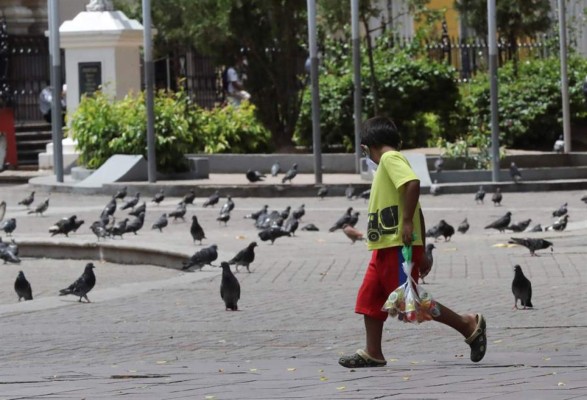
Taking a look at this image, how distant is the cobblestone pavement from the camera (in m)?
8.40

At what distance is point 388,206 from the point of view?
9.26 meters

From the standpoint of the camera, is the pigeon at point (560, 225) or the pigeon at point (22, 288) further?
the pigeon at point (560, 225)

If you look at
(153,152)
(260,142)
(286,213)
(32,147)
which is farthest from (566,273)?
(32,147)

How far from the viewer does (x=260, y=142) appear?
33.8m

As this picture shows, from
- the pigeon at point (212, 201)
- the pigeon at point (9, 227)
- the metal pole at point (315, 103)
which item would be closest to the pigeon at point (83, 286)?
the pigeon at point (9, 227)

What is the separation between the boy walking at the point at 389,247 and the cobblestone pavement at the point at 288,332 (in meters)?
0.16

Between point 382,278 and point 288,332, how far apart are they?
2145mm

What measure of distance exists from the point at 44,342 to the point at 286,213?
10.4m

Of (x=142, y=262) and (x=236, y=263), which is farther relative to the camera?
(x=142, y=262)

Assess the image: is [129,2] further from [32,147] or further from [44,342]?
[44,342]

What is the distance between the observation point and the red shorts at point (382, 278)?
30.3 ft

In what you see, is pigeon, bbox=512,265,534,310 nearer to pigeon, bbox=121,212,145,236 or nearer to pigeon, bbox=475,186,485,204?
pigeon, bbox=121,212,145,236

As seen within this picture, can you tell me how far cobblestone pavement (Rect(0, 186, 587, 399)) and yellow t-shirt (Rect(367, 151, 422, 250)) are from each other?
70 centimetres

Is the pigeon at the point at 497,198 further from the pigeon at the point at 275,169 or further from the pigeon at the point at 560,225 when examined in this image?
the pigeon at the point at 275,169
